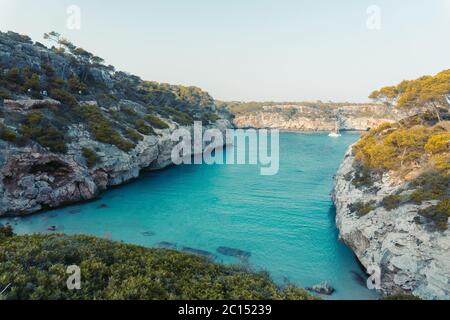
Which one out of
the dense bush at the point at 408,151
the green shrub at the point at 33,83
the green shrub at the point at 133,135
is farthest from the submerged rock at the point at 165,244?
the green shrub at the point at 33,83

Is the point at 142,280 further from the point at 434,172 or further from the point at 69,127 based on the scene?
the point at 69,127

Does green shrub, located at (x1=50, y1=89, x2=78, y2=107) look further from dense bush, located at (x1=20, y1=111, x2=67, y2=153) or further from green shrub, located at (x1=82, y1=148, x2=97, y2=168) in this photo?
green shrub, located at (x1=82, y1=148, x2=97, y2=168)

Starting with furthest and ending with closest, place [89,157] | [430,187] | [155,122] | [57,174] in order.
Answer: [155,122], [89,157], [57,174], [430,187]

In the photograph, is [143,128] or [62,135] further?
[143,128]

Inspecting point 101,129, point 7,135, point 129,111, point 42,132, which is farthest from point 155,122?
point 7,135

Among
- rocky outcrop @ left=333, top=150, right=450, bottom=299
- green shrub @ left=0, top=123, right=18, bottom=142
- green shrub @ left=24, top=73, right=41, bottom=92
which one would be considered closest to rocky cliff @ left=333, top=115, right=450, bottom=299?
rocky outcrop @ left=333, top=150, right=450, bottom=299

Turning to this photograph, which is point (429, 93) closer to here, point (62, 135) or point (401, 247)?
point (401, 247)
